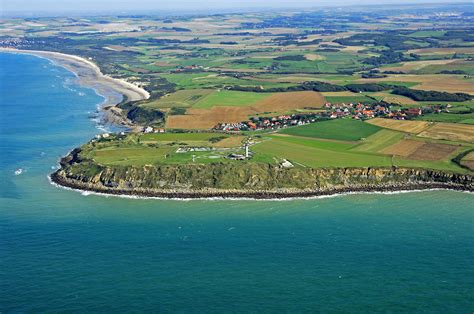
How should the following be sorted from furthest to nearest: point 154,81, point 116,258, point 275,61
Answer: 1. point 275,61
2. point 154,81
3. point 116,258

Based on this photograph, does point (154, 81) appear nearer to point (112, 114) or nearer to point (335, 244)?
point (112, 114)

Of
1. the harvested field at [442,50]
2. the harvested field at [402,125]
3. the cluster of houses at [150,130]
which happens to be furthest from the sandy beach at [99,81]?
the harvested field at [442,50]

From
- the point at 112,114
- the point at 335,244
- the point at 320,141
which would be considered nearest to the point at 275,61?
the point at 112,114

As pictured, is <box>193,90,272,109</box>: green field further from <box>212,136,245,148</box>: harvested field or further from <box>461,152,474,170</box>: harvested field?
<box>461,152,474,170</box>: harvested field

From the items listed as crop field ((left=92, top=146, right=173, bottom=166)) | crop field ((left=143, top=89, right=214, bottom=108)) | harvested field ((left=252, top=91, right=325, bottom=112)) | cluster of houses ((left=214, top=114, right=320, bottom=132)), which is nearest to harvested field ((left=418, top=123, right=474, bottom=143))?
cluster of houses ((left=214, top=114, right=320, bottom=132))

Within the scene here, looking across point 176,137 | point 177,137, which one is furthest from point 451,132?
point 176,137

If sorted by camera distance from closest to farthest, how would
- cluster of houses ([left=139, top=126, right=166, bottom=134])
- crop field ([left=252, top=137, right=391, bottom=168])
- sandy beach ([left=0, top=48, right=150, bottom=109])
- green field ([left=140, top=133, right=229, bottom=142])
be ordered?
crop field ([left=252, top=137, right=391, bottom=168]), green field ([left=140, top=133, right=229, bottom=142]), cluster of houses ([left=139, top=126, right=166, bottom=134]), sandy beach ([left=0, top=48, right=150, bottom=109])
